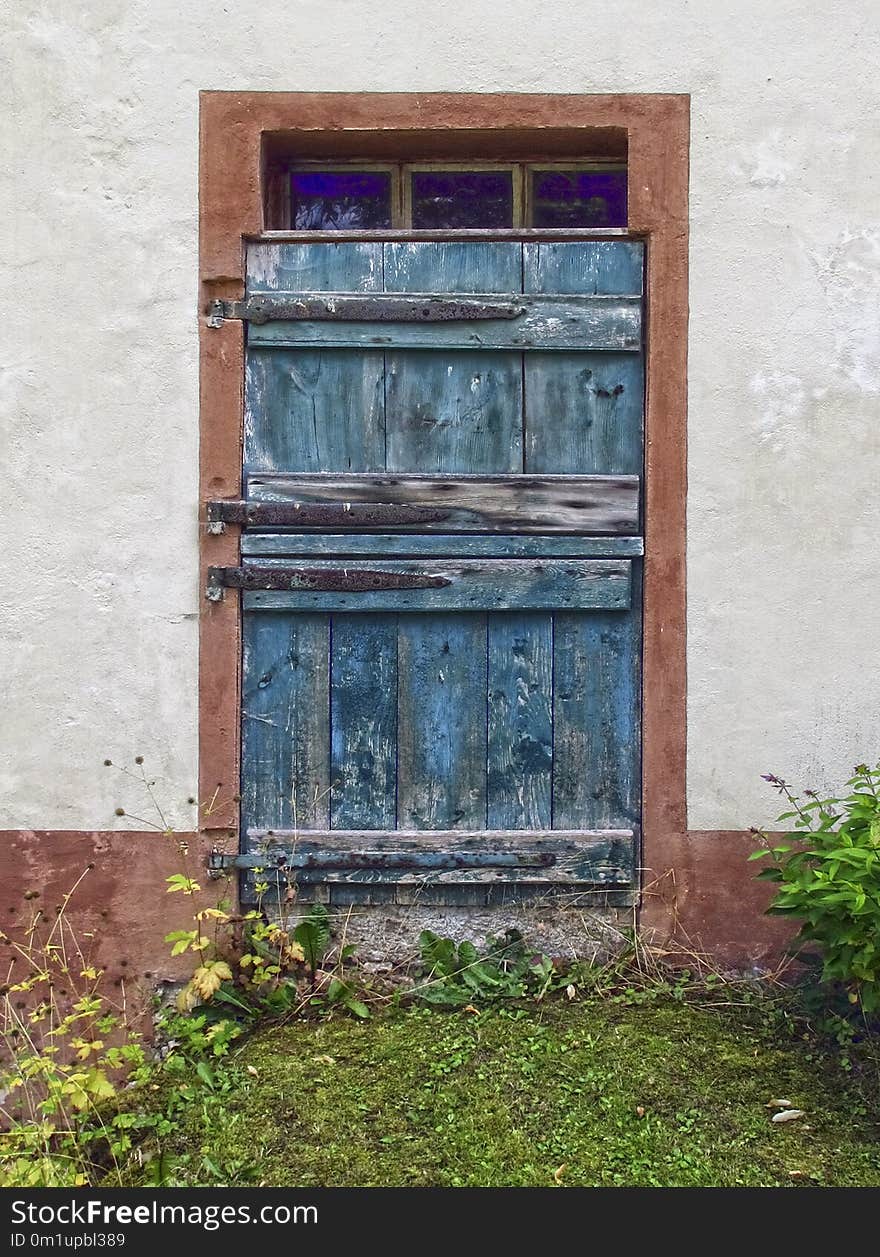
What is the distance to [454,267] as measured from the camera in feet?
11.4

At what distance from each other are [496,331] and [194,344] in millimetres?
1013

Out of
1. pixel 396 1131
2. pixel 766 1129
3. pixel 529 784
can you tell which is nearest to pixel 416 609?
pixel 529 784

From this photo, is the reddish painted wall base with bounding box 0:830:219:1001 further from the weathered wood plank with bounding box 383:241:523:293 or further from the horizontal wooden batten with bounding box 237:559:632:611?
the weathered wood plank with bounding box 383:241:523:293

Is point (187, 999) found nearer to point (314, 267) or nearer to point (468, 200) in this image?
point (314, 267)

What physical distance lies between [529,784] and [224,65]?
2609 millimetres

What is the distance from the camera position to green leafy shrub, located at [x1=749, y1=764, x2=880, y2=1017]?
2812 mm

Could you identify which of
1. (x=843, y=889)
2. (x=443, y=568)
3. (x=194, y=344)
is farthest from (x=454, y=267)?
(x=843, y=889)

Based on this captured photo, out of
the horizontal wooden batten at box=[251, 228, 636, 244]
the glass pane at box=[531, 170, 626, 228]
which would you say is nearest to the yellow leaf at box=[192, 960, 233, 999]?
the horizontal wooden batten at box=[251, 228, 636, 244]

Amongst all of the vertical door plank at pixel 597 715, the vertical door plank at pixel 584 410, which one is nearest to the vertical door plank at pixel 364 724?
the vertical door plank at pixel 597 715

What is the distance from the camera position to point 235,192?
11.2ft

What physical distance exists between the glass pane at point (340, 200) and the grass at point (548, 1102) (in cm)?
273

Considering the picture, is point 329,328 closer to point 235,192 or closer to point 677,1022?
point 235,192

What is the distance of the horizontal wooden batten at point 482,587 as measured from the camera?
346 cm

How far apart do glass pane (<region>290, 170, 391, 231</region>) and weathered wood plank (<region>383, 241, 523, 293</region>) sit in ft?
0.96
